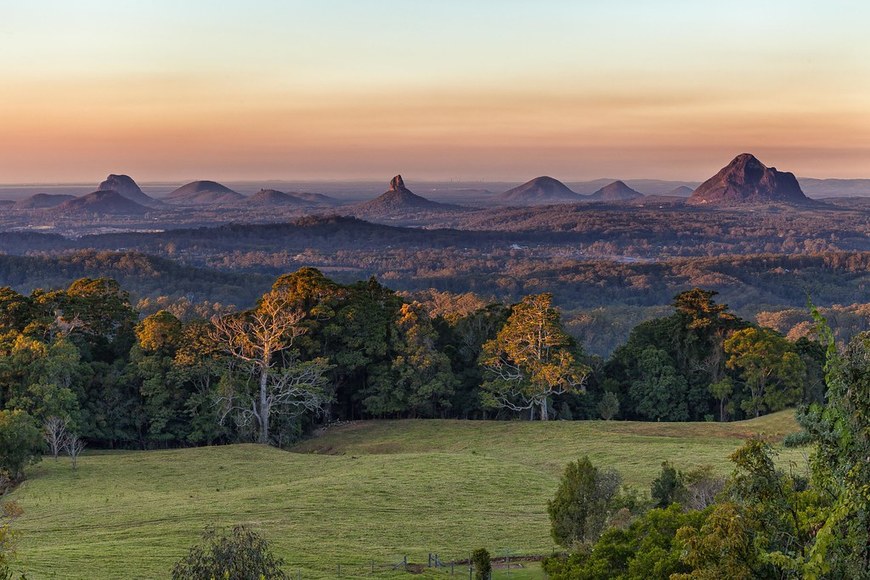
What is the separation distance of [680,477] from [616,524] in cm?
451

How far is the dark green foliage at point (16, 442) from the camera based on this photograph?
121ft

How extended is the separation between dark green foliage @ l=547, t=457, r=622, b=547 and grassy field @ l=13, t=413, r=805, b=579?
1.87 meters

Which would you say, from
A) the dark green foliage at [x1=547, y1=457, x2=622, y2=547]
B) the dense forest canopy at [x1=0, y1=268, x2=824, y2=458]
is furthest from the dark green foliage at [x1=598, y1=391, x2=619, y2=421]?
the dark green foliage at [x1=547, y1=457, x2=622, y2=547]

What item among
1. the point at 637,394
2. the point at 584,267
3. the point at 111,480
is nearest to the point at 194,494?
the point at 111,480

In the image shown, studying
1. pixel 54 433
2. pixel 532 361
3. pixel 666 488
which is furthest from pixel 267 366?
pixel 666 488

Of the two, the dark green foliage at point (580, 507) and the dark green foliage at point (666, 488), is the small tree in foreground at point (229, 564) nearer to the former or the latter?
the dark green foliage at point (580, 507)

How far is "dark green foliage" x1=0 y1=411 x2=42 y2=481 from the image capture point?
36.8 meters

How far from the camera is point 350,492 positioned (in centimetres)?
3341

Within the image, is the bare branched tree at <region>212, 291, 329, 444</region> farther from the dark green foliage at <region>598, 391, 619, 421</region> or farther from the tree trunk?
the dark green foliage at <region>598, 391, 619, 421</region>

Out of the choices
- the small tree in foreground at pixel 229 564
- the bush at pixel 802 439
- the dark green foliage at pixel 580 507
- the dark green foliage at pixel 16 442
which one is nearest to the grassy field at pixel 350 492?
the dark green foliage at pixel 16 442

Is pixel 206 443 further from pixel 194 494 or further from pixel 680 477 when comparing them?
pixel 680 477

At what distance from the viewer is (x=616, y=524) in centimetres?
2319

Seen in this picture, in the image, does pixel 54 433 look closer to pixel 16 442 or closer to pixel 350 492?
pixel 16 442

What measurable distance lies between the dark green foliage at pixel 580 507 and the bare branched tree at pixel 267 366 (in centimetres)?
2850
